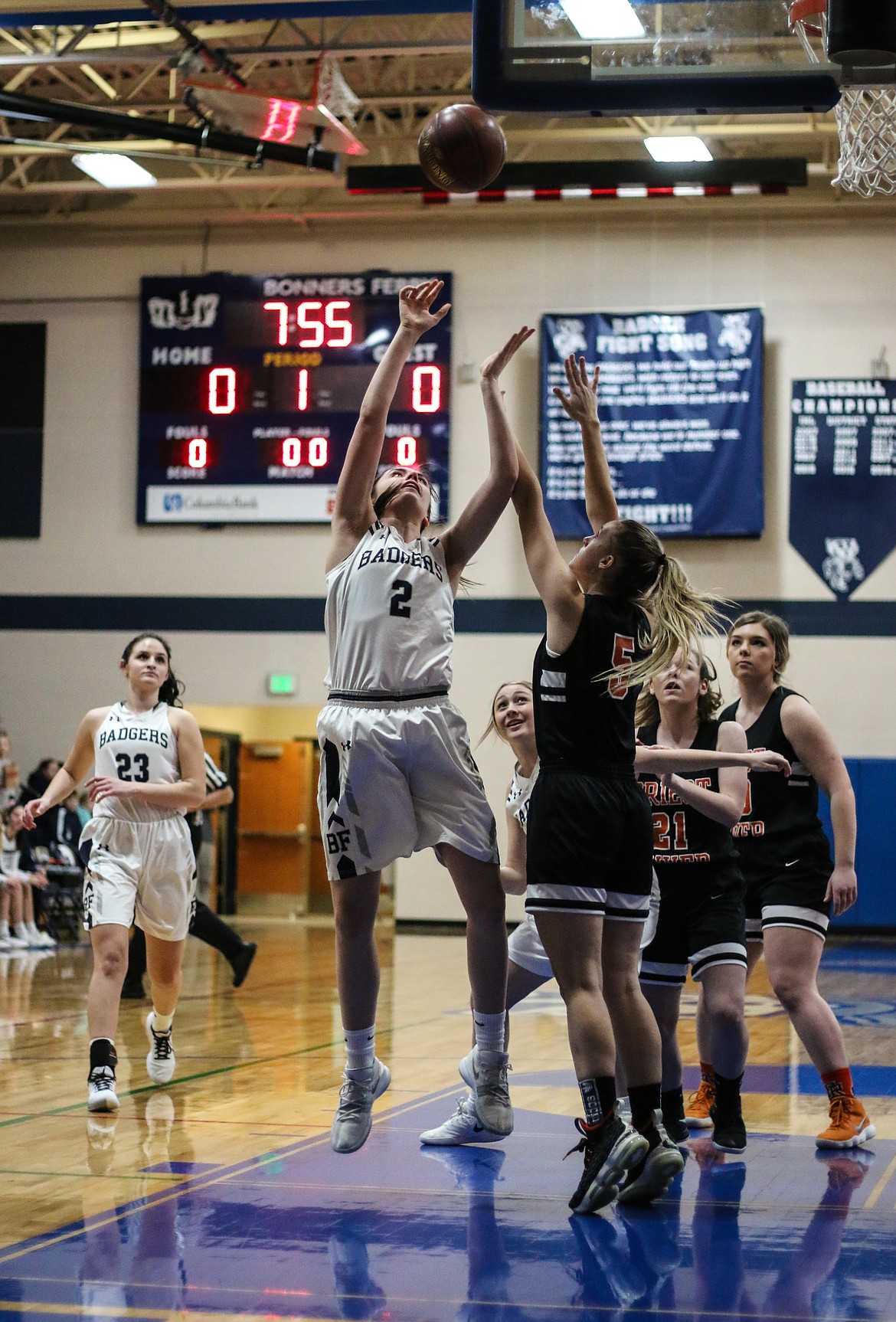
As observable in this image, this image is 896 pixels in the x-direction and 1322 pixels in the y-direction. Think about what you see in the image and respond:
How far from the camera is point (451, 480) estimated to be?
48.4 ft

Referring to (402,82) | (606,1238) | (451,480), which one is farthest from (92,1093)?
(402,82)

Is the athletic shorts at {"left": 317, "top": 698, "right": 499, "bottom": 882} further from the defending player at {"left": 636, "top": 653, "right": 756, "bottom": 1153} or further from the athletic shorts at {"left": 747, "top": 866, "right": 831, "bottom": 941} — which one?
the athletic shorts at {"left": 747, "top": 866, "right": 831, "bottom": 941}

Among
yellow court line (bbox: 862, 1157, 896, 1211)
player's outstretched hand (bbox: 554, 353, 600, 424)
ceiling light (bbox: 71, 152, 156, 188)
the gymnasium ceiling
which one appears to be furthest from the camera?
ceiling light (bbox: 71, 152, 156, 188)

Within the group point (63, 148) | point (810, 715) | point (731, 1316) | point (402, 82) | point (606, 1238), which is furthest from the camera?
point (402, 82)

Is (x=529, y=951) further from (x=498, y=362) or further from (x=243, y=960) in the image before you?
(x=243, y=960)

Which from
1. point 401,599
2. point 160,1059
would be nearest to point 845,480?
point 160,1059

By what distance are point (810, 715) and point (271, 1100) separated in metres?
2.39

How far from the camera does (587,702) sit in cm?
385

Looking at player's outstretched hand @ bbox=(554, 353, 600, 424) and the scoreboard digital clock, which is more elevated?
the scoreboard digital clock

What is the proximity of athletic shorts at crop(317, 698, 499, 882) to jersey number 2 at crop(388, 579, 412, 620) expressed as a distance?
0.80ft

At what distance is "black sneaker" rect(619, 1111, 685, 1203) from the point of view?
12.2ft

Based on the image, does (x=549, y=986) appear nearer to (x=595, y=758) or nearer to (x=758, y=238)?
(x=595, y=758)

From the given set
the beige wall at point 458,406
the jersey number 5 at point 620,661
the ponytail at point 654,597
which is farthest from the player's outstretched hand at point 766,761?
the beige wall at point 458,406

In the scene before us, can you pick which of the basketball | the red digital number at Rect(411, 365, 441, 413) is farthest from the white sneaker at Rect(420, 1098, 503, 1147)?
the red digital number at Rect(411, 365, 441, 413)
